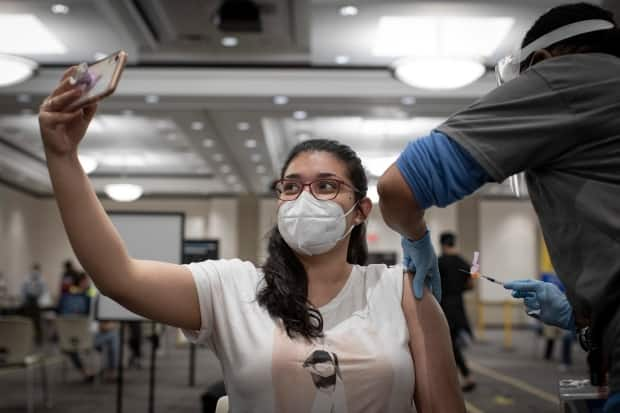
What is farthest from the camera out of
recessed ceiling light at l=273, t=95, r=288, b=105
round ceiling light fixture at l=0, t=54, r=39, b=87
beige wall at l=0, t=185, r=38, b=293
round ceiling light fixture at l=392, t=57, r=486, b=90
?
beige wall at l=0, t=185, r=38, b=293

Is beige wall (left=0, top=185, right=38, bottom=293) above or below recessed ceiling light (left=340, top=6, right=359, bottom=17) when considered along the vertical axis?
below

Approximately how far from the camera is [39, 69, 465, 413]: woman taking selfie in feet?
4.71

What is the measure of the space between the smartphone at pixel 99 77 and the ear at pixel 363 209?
875 millimetres

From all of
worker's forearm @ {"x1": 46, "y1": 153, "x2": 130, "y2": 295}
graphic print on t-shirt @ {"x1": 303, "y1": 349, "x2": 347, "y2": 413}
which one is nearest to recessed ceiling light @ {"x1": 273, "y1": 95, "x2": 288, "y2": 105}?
graphic print on t-shirt @ {"x1": 303, "y1": 349, "x2": 347, "y2": 413}

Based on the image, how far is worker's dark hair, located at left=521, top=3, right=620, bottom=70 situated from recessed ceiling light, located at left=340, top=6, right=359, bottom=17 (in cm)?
573

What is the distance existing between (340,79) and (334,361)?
7897mm

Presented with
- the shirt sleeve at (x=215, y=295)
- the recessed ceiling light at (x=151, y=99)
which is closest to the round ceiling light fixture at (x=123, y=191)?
the recessed ceiling light at (x=151, y=99)

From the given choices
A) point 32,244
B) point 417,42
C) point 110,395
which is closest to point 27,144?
point 32,244

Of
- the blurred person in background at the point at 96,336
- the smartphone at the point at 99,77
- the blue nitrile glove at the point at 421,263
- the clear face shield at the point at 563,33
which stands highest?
the clear face shield at the point at 563,33

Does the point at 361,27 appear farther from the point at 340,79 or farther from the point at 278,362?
the point at 278,362

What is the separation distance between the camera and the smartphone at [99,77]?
3.33 ft

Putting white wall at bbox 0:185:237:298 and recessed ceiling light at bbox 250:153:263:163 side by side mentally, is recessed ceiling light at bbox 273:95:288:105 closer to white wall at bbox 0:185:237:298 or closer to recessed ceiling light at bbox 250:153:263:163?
recessed ceiling light at bbox 250:153:263:163

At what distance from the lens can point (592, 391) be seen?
125 centimetres

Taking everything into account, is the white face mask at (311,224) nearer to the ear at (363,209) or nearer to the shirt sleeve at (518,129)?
the ear at (363,209)
